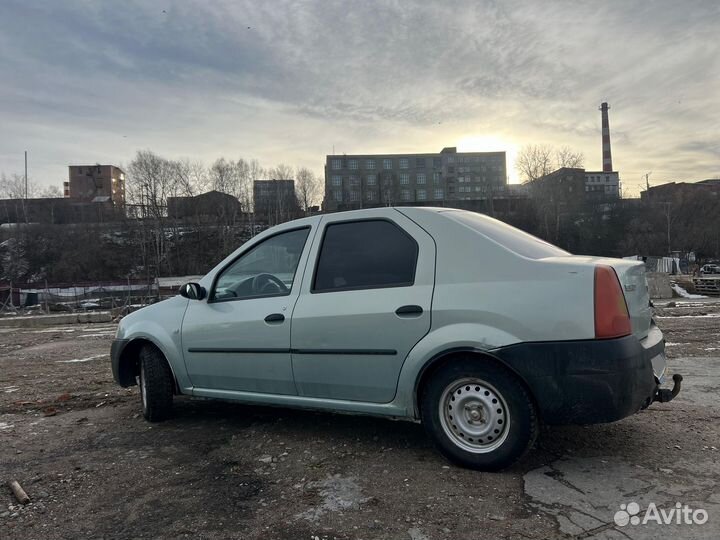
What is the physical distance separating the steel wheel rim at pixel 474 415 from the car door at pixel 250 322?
48.7 inches

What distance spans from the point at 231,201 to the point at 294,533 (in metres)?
73.1

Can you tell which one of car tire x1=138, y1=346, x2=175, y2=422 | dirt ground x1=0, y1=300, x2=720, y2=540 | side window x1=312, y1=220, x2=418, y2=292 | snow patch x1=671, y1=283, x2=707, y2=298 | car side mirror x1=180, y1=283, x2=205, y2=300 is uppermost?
side window x1=312, y1=220, x2=418, y2=292

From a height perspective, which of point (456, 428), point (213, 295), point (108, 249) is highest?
point (108, 249)

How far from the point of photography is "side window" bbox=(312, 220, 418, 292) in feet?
11.5


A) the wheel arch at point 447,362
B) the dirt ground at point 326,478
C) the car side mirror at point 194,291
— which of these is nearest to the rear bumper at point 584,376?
the wheel arch at point 447,362

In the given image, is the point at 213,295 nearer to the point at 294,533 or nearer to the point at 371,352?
the point at 371,352

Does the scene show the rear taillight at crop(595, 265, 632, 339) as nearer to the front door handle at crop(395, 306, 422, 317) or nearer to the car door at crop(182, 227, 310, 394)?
the front door handle at crop(395, 306, 422, 317)

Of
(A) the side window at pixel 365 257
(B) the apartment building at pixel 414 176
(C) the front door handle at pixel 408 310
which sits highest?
(B) the apartment building at pixel 414 176

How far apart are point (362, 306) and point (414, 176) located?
102962 mm

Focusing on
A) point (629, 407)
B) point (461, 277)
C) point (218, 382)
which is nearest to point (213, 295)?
point (218, 382)

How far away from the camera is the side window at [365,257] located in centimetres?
349

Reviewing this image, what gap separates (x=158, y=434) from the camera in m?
4.33

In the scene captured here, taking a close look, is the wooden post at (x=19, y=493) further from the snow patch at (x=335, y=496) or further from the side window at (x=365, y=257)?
the side window at (x=365, y=257)

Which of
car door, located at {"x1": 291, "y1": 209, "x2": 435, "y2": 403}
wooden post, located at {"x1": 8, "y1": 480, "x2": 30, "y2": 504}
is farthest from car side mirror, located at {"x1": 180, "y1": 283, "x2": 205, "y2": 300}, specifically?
wooden post, located at {"x1": 8, "y1": 480, "x2": 30, "y2": 504}
